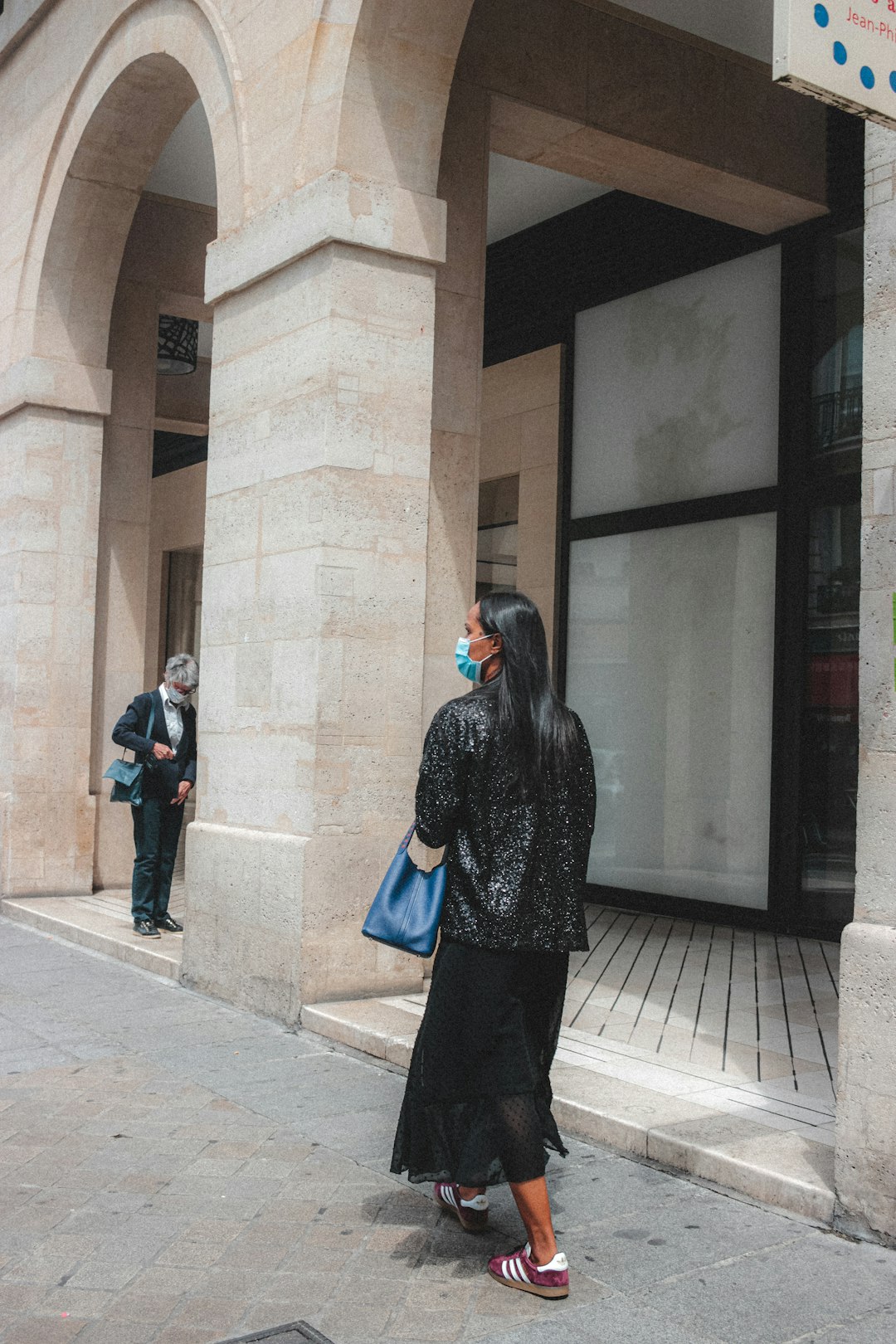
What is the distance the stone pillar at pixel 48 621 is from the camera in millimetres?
10492

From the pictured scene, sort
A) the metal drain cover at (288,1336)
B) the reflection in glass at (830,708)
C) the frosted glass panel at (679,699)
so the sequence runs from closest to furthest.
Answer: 1. the metal drain cover at (288,1336)
2. the reflection in glass at (830,708)
3. the frosted glass panel at (679,699)

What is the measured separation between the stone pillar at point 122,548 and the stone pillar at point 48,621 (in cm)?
24

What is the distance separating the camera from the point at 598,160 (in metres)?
8.82

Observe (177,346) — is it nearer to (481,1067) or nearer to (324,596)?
(324,596)

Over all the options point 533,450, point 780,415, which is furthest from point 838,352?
point 533,450

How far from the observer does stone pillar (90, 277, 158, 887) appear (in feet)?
36.0

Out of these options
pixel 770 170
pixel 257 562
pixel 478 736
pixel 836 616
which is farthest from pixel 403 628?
pixel 770 170

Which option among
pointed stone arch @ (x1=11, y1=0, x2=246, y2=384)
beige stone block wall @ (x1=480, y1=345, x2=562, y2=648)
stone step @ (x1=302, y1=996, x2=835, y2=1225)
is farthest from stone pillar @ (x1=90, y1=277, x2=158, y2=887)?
stone step @ (x1=302, y1=996, x2=835, y2=1225)

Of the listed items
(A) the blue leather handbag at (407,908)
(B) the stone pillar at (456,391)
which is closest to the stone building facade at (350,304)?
(B) the stone pillar at (456,391)

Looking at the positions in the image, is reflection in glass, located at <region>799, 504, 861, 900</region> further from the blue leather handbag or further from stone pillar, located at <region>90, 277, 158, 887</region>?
the blue leather handbag

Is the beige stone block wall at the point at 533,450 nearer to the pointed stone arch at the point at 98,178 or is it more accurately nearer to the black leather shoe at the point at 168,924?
the pointed stone arch at the point at 98,178

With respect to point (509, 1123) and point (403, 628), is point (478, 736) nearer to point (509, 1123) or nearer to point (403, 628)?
point (509, 1123)

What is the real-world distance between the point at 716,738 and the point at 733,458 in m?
2.06

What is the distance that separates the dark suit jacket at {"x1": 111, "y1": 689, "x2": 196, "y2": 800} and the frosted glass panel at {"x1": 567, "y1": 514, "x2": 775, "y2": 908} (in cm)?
338
